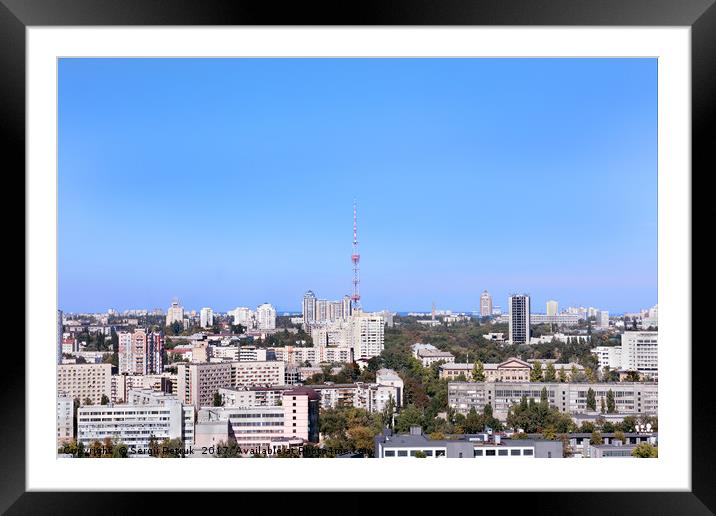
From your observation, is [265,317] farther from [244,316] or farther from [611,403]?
[611,403]

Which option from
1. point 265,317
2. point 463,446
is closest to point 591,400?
point 463,446

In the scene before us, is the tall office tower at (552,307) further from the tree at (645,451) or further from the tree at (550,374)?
the tree at (645,451)

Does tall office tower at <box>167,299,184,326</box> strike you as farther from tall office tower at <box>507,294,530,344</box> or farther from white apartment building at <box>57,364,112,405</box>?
tall office tower at <box>507,294,530,344</box>

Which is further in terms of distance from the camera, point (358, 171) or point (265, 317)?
point (358, 171)

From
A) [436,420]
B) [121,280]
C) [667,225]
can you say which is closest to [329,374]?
[436,420]

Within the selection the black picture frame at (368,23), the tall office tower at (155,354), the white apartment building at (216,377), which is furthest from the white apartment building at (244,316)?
the black picture frame at (368,23)
